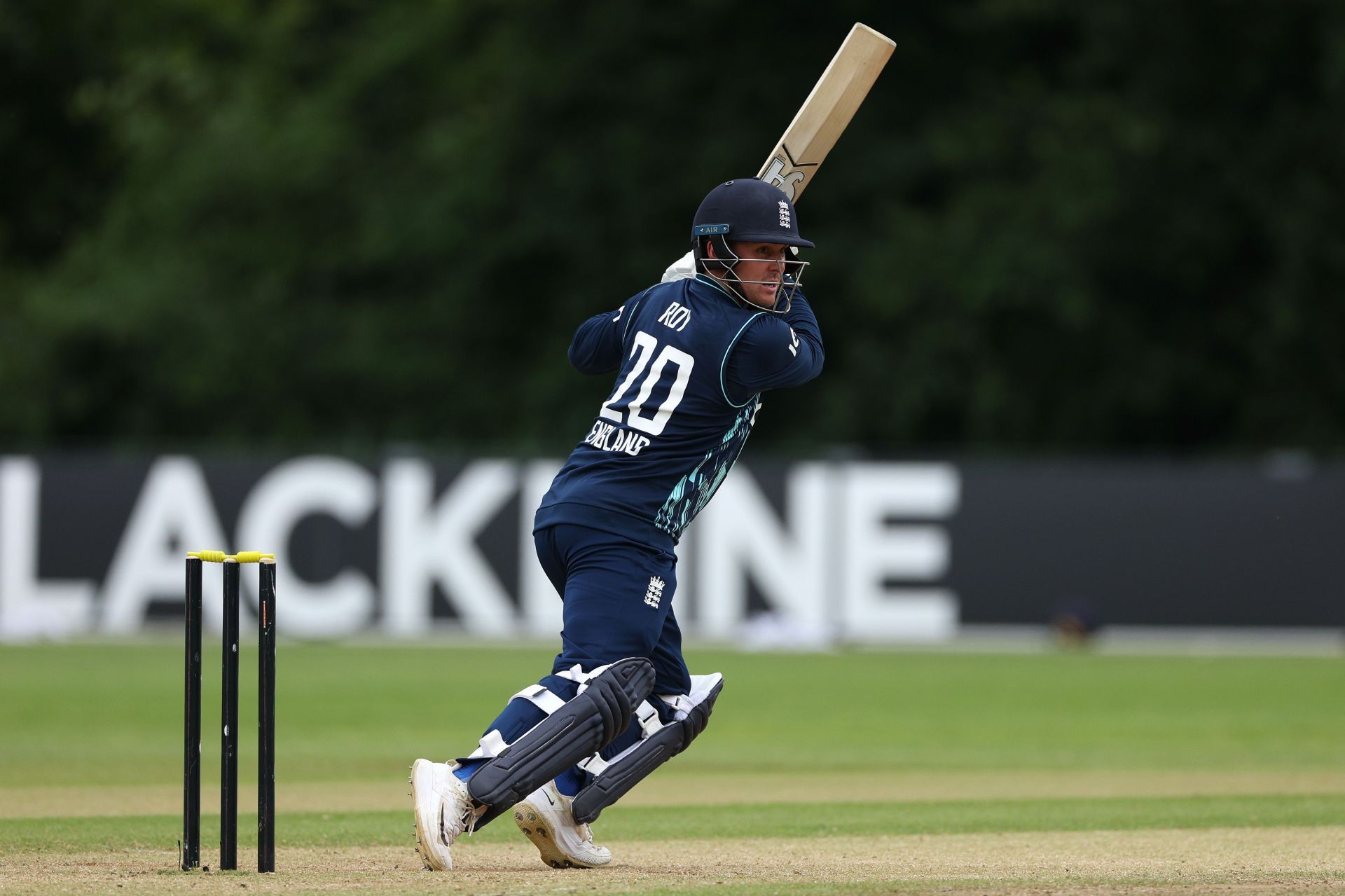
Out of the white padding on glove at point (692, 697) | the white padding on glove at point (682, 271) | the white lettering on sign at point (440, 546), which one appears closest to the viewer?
the white padding on glove at point (692, 697)

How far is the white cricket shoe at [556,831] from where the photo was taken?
550cm

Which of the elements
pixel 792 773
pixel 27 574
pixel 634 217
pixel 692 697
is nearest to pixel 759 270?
pixel 692 697

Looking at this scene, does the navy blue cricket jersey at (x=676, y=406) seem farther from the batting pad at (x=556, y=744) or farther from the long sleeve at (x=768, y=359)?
the batting pad at (x=556, y=744)

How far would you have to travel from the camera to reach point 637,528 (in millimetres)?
5406

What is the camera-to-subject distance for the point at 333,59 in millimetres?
29094

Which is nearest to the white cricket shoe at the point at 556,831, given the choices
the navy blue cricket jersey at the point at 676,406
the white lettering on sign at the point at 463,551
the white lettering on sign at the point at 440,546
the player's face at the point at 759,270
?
the navy blue cricket jersey at the point at 676,406

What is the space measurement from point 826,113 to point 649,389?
141cm

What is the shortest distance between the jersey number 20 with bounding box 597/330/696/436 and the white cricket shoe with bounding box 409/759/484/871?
1.10 meters

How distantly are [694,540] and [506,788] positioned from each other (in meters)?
12.0

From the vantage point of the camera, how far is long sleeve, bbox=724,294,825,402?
531 cm

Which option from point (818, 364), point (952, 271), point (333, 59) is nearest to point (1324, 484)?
point (952, 271)

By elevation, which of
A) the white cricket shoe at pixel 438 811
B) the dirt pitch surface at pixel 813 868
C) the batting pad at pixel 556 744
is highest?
the batting pad at pixel 556 744

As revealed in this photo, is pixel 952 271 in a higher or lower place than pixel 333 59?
lower

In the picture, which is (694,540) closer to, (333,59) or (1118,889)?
(1118,889)
